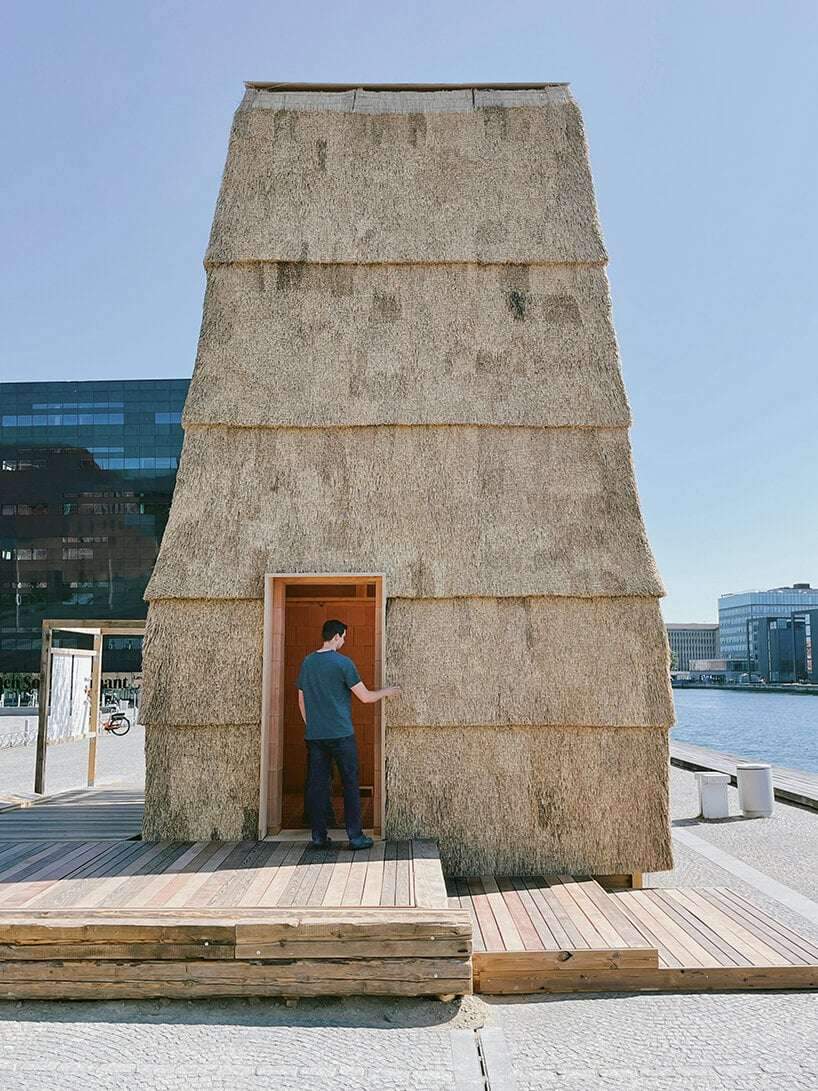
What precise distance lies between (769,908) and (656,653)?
6.97 feet

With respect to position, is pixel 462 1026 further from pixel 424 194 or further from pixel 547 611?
pixel 424 194

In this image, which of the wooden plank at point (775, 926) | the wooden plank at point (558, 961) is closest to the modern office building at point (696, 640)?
the wooden plank at point (775, 926)

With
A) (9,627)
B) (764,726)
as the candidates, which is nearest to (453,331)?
(764,726)

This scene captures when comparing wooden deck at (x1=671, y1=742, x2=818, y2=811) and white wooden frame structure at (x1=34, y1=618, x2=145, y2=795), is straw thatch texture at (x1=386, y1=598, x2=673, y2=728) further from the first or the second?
wooden deck at (x1=671, y1=742, x2=818, y2=811)

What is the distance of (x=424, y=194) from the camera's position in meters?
7.11

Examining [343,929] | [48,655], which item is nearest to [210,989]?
[343,929]

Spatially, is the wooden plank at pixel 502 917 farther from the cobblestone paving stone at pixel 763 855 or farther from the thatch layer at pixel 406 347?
the thatch layer at pixel 406 347

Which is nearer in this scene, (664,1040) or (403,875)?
(664,1040)

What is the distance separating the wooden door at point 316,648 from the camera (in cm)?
922

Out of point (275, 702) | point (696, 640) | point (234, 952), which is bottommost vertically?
point (234, 952)

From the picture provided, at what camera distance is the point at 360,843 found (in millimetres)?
5574

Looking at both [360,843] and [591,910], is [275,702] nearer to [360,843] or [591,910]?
[360,843]

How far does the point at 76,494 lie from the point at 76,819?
165 feet

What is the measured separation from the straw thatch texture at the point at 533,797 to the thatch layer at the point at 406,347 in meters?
2.45
